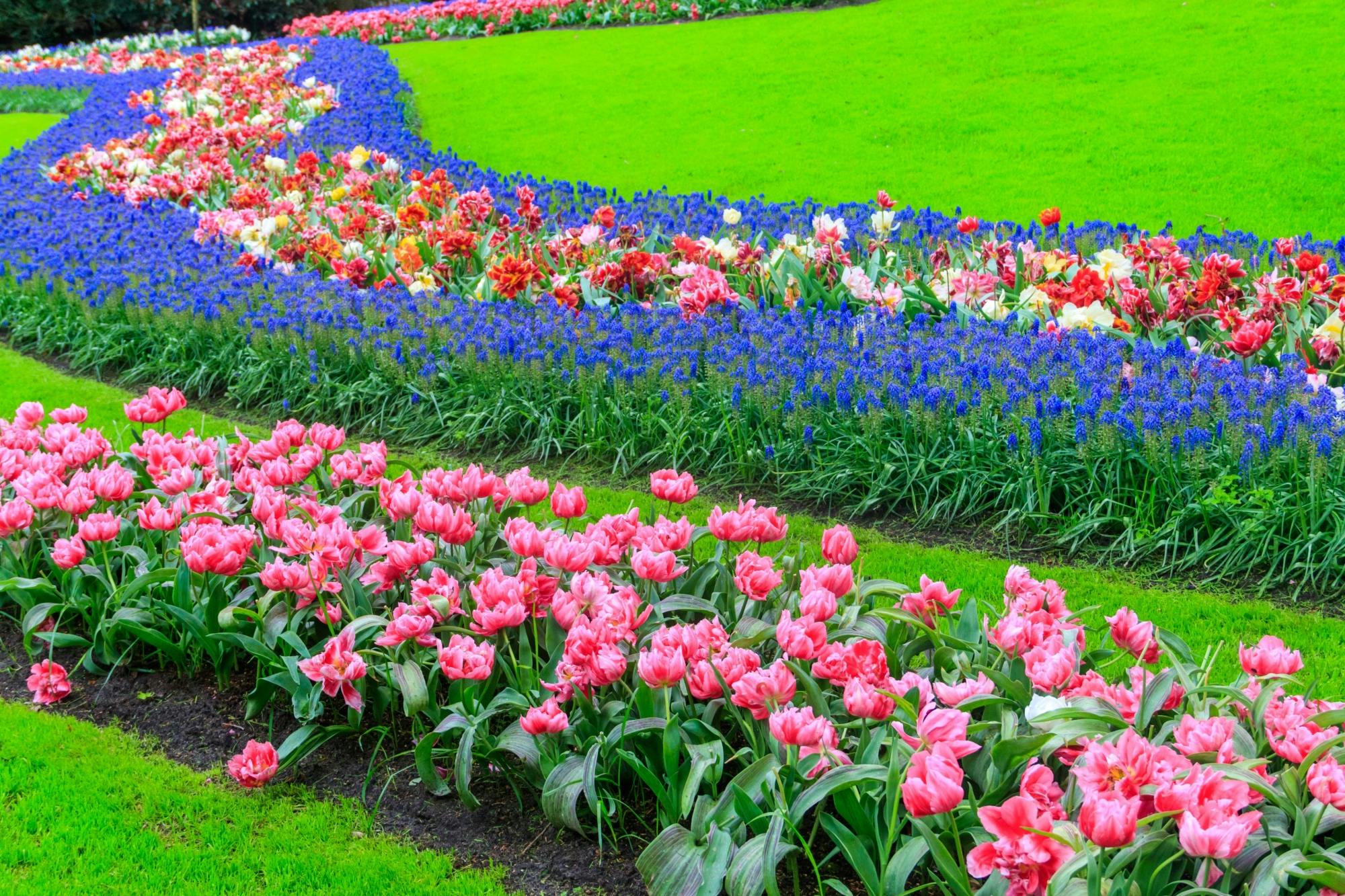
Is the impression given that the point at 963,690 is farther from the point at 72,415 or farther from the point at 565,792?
the point at 72,415

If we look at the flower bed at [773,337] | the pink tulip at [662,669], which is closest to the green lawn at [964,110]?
the flower bed at [773,337]

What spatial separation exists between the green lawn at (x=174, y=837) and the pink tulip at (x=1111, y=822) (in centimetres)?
136

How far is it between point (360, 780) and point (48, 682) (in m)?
1.11

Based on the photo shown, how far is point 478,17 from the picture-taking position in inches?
846

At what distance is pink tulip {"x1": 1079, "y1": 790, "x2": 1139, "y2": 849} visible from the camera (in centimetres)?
185

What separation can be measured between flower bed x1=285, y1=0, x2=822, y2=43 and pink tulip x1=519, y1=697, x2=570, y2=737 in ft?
55.5

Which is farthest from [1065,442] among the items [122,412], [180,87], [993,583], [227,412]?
[180,87]

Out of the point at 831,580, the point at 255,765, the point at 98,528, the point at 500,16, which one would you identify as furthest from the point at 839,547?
the point at 500,16

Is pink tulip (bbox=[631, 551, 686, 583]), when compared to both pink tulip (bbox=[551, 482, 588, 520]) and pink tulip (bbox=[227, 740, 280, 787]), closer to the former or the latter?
pink tulip (bbox=[551, 482, 588, 520])

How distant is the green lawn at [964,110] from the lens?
946 centimetres

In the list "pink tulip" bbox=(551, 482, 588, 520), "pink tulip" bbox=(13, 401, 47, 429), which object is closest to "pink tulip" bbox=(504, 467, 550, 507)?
"pink tulip" bbox=(551, 482, 588, 520)

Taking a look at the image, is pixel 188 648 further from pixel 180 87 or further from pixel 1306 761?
pixel 180 87

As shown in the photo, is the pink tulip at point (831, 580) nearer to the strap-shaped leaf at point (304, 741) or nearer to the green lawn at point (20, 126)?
the strap-shaped leaf at point (304, 741)

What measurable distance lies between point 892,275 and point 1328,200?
4.10 metres
